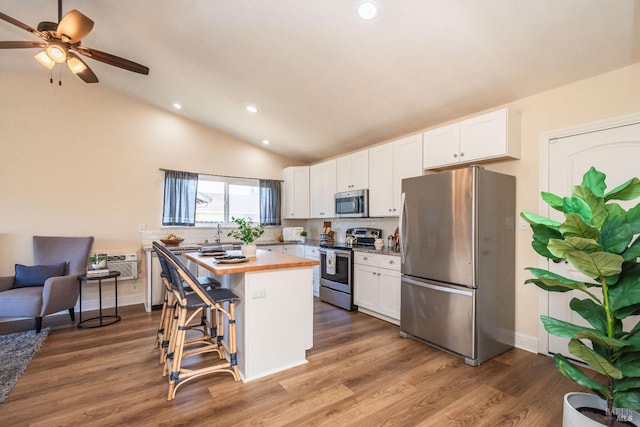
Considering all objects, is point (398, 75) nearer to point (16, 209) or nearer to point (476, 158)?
point (476, 158)

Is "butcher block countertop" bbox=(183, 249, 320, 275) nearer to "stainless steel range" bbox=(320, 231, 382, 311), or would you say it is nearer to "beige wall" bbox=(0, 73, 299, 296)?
"stainless steel range" bbox=(320, 231, 382, 311)

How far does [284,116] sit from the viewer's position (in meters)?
4.25

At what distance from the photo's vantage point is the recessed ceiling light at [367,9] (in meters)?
2.15

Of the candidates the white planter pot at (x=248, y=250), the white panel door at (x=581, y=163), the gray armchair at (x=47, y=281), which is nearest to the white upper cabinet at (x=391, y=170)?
the white panel door at (x=581, y=163)

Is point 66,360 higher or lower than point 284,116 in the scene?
lower

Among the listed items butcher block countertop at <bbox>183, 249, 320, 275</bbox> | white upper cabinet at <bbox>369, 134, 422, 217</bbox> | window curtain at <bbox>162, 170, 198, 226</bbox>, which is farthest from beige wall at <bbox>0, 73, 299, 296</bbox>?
white upper cabinet at <bbox>369, 134, 422, 217</bbox>

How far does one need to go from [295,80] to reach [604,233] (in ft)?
9.63

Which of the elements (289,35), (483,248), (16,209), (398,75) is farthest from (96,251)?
(483,248)

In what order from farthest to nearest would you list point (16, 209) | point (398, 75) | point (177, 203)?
point (177, 203), point (16, 209), point (398, 75)

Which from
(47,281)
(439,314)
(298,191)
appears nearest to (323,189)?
(298,191)

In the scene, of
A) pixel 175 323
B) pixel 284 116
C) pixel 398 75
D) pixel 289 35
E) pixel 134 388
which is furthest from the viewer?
pixel 284 116

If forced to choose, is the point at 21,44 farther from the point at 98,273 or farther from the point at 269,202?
the point at 269,202

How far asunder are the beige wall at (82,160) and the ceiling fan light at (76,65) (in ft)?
6.08

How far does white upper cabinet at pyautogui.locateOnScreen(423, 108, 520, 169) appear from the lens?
2863 millimetres
